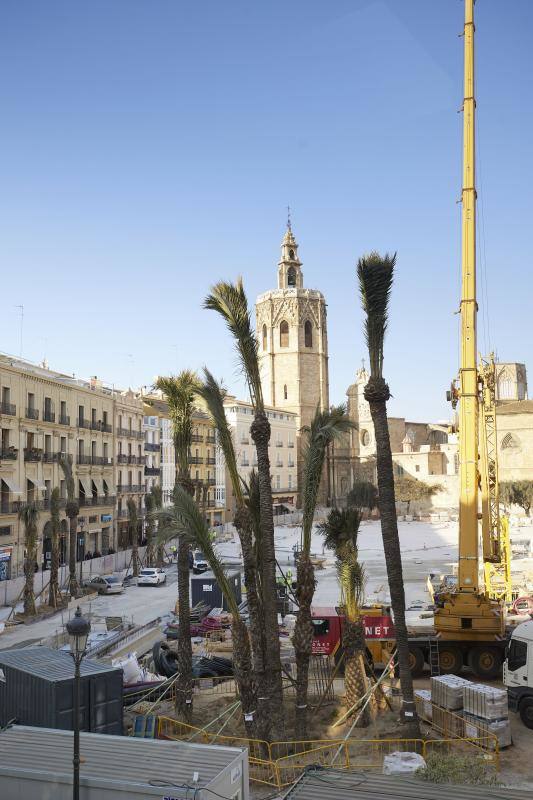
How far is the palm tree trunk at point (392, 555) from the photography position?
Result: 42.5 ft

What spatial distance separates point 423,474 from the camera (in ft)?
288

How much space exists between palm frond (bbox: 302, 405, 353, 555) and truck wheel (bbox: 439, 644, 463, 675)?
7.18m

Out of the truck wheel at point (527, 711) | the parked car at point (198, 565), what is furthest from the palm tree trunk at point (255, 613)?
the parked car at point (198, 565)

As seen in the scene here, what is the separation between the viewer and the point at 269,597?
12.8 meters

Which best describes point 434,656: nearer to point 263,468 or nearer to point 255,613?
point 255,613

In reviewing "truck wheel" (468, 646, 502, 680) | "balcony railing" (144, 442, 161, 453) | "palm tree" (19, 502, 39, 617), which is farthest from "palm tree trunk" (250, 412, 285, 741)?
"balcony railing" (144, 442, 161, 453)

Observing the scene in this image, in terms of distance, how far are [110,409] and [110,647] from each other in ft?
94.4

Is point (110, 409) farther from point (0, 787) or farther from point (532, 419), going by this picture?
point (532, 419)

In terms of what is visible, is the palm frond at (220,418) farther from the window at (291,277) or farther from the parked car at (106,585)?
the window at (291,277)

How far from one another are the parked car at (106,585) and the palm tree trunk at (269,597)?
2247 cm

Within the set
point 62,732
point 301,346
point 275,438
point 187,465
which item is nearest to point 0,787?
point 62,732

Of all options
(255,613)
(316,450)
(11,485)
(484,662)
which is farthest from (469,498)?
(11,485)

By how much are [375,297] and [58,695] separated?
8885mm

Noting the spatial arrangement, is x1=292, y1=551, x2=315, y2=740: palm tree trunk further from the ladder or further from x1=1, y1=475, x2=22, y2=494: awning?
x1=1, y1=475, x2=22, y2=494: awning
